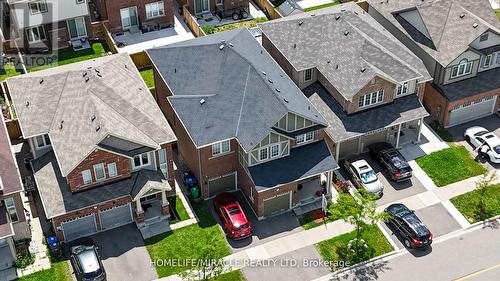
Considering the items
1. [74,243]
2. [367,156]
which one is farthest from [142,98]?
[367,156]

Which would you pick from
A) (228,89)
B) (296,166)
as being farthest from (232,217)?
(228,89)

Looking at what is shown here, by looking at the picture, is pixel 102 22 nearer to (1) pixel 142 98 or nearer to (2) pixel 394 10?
(1) pixel 142 98

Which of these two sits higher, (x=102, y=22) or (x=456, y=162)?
(x=102, y=22)

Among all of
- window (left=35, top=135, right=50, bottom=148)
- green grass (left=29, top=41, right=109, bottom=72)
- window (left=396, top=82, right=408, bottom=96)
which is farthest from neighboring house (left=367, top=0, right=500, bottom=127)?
window (left=35, top=135, right=50, bottom=148)

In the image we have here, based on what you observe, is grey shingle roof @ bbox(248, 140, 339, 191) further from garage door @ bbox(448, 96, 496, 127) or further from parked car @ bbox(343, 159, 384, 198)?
garage door @ bbox(448, 96, 496, 127)

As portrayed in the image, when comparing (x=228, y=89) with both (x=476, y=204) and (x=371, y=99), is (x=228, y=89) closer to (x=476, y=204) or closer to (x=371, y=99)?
(x=371, y=99)

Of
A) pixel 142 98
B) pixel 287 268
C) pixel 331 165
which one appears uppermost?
pixel 142 98
